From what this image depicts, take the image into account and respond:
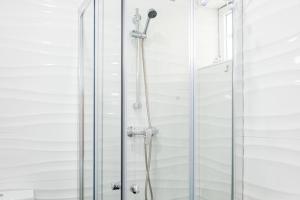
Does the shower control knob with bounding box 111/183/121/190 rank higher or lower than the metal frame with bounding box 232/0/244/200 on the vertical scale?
lower

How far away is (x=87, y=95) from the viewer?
67.4 inches

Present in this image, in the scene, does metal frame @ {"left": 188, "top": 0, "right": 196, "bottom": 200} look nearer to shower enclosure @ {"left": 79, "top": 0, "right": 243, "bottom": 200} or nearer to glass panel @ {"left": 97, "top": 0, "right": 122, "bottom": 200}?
shower enclosure @ {"left": 79, "top": 0, "right": 243, "bottom": 200}

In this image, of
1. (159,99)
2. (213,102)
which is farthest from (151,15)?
(213,102)

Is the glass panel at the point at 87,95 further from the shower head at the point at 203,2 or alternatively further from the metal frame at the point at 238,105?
the metal frame at the point at 238,105

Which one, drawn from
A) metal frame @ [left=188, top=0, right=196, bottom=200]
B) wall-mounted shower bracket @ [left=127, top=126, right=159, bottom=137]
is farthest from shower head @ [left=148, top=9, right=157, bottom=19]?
wall-mounted shower bracket @ [left=127, top=126, right=159, bottom=137]

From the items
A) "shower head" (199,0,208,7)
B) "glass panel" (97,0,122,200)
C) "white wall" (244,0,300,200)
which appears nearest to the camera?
"white wall" (244,0,300,200)

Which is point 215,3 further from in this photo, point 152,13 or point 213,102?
point 213,102

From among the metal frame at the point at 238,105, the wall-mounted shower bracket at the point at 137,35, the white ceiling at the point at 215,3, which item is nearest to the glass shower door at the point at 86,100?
the wall-mounted shower bracket at the point at 137,35

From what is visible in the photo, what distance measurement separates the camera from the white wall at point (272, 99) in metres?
1.09

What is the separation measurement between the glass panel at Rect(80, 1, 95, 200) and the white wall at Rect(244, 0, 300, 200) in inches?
33.8

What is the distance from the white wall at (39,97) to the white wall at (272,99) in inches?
46.5

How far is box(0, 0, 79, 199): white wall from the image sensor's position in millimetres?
1760

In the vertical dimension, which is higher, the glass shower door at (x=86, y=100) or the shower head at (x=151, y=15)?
the shower head at (x=151, y=15)

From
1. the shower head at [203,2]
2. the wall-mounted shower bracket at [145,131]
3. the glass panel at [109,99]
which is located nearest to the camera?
the glass panel at [109,99]
